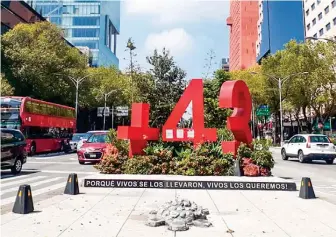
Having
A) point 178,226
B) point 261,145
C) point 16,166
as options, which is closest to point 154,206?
point 178,226

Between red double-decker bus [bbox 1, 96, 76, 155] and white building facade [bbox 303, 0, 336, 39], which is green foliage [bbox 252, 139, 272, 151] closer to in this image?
red double-decker bus [bbox 1, 96, 76, 155]

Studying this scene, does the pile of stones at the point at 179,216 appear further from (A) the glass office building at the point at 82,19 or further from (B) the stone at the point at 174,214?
(A) the glass office building at the point at 82,19

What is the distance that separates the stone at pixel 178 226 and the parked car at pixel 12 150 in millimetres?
10683

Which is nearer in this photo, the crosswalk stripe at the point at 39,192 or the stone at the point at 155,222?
the stone at the point at 155,222

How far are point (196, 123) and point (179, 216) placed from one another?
7.58 m

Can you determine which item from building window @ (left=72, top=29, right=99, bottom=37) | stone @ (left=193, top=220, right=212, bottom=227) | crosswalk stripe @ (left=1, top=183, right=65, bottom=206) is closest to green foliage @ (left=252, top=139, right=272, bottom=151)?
crosswalk stripe @ (left=1, top=183, right=65, bottom=206)

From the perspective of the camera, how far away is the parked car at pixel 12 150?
49.3ft

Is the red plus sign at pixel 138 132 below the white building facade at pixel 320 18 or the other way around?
below

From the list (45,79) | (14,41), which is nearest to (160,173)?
(45,79)

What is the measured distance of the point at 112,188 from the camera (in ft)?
36.0

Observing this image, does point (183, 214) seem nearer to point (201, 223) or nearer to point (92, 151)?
point (201, 223)

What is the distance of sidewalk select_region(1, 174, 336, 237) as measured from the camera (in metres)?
6.05

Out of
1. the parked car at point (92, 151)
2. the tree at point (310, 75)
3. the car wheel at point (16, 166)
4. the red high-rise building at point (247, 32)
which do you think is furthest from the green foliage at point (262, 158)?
the red high-rise building at point (247, 32)

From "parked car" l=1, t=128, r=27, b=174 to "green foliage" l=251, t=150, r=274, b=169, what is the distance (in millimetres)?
9426
